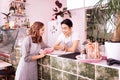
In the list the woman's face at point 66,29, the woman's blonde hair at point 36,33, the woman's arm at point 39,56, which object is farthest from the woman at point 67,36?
the woman's arm at point 39,56

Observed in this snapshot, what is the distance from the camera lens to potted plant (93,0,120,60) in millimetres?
1181

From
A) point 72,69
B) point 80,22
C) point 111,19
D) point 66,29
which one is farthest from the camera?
point 80,22

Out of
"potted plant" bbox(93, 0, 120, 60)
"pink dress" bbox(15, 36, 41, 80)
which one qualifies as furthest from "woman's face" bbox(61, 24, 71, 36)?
"potted plant" bbox(93, 0, 120, 60)

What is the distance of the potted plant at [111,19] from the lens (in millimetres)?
1181

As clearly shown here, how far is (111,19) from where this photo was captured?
1.22 m

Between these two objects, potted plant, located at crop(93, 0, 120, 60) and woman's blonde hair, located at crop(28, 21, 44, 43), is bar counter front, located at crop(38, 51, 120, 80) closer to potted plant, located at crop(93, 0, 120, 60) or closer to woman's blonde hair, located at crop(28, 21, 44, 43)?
potted plant, located at crop(93, 0, 120, 60)

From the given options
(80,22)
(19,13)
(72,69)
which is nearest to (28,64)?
(72,69)

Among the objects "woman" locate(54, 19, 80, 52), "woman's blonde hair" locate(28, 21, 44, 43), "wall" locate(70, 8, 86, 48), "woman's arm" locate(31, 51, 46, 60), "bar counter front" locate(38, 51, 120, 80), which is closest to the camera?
"bar counter front" locate(38, 51, 120, 80)

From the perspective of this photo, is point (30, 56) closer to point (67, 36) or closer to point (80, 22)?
point (67, 36)

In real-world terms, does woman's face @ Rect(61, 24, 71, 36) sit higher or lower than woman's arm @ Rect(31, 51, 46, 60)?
higher

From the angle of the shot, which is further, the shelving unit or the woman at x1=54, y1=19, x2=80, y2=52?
the shelving unit

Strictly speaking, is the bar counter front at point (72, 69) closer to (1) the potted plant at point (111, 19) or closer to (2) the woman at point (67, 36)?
(1) the potted plant at point (111, 19)

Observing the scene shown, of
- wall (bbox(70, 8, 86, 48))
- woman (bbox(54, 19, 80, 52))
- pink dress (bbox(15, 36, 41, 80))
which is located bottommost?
pink dress (bbox(15, 36, 41, 80))

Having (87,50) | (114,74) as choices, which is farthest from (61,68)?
(114,74)
